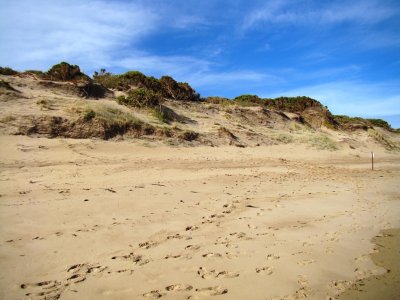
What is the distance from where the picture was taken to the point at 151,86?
21312 mm

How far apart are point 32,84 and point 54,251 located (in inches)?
538

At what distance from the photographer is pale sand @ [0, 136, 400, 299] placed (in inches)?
148

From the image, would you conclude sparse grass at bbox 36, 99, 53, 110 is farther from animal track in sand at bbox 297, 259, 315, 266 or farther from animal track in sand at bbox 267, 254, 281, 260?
animal track in sand at bbox 297, 259, 315, 266

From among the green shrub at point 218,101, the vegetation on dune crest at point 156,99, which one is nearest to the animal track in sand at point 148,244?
the vegetation on dune crest at point 156,99

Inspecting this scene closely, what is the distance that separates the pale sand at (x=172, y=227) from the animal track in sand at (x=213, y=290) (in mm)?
11

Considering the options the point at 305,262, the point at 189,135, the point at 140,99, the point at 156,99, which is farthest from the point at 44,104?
the point at 305,262

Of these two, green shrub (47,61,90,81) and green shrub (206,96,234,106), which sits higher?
green shrub (47,61,90,81)

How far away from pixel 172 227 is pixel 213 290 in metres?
2.14

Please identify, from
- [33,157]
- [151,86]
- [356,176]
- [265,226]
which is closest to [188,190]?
[265,226]

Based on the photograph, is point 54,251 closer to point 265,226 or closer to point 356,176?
point 265,226

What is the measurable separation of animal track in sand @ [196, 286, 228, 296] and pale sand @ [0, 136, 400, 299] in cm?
1

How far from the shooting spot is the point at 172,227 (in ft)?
18.6

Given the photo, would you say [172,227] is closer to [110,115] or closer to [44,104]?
[110,115]

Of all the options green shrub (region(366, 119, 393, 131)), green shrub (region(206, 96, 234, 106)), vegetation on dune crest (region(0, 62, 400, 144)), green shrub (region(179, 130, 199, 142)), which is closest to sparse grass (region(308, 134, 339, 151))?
vegetation on dune crest (region(0, 62, 400, 144))
